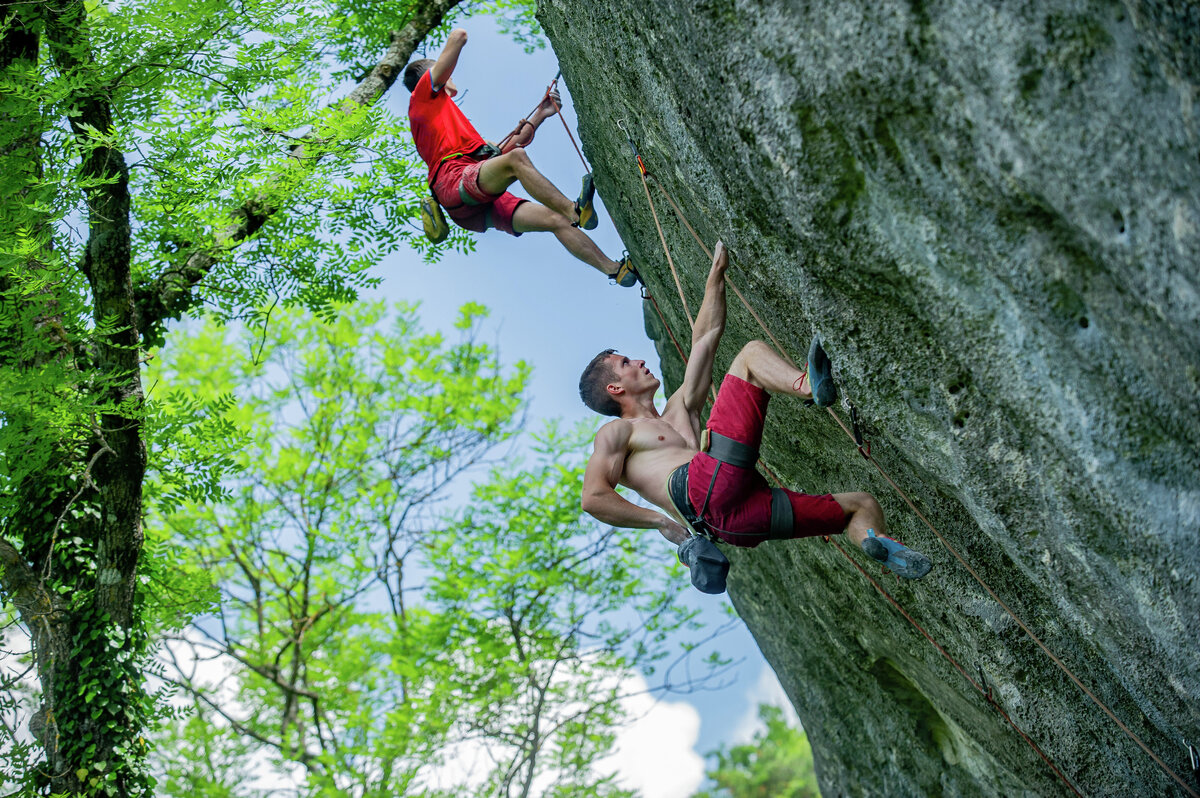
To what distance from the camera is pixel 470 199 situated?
6.15 m

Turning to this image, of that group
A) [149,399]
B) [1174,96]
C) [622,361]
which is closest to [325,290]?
[149,399]

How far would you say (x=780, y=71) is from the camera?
3.18 metres

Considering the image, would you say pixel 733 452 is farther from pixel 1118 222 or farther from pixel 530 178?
pixel 530 178

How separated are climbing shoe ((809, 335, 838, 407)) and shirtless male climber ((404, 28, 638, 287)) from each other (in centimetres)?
214

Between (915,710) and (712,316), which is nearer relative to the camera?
(712,316)

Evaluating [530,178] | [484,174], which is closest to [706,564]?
[530,178]

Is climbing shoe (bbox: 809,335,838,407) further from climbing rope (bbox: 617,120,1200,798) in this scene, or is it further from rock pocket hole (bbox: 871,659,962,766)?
rock pocket hole (bbox: 871,659,962,766)

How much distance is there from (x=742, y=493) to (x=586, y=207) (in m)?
2.31

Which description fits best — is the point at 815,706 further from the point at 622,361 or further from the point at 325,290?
the point at 325,290

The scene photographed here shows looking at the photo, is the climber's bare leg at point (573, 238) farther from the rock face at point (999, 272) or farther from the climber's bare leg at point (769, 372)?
the climber's bare leg at point (769, 372)

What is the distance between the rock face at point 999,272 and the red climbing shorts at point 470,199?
3.57 ft

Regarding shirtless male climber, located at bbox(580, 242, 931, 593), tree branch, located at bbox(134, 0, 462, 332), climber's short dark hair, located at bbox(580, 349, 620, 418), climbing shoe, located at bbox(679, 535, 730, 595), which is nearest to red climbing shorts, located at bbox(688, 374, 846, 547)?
shirtless male climber, located at bbox(580, 242, 931, 593)

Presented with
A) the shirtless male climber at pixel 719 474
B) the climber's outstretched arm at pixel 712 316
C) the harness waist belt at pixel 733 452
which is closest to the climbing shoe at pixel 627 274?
the shirtless male climber at pixel 719 474

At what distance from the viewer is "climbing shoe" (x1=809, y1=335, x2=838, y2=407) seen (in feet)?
12.4
